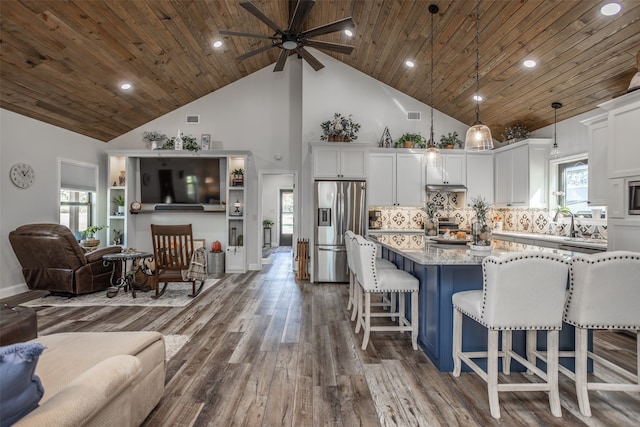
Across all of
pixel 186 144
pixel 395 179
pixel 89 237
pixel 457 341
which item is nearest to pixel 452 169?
pixel 395 179

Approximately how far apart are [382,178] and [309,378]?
14.5 feet

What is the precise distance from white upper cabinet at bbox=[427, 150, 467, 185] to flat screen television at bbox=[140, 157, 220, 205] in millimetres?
4527

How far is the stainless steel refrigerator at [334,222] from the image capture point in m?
5.89

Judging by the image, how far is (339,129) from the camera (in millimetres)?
6156

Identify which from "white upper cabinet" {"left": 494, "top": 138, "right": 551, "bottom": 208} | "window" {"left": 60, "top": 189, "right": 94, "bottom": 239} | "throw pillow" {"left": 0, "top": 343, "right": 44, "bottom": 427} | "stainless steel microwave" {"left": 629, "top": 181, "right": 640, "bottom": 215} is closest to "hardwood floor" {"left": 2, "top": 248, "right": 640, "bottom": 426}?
"throw pillow" {"left": 0, "top": 343, "right": 44, "bottom": 427}

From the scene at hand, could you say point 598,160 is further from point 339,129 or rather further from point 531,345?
point 339,129

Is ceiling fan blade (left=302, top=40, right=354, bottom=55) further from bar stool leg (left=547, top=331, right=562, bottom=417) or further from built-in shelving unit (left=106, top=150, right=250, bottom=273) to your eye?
bar stool leg (left=547, top=331, right=562, bottom=417)

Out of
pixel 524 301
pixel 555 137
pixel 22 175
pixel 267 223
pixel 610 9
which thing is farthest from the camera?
pixel 267 223

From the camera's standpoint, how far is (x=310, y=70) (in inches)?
260

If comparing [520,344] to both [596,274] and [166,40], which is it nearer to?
[596,274]

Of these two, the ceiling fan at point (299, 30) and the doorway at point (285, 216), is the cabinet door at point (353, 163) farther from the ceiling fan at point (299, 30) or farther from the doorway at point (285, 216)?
the doorway at point (285, 216)

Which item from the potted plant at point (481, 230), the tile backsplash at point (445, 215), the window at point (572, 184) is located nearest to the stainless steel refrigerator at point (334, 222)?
the tile backsplash at point (445, 215)

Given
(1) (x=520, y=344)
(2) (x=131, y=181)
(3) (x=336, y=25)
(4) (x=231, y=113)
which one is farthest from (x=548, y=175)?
(2) (x=131, y=181)

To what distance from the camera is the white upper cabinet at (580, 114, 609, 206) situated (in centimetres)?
387
